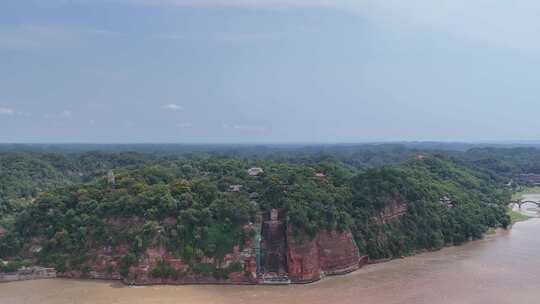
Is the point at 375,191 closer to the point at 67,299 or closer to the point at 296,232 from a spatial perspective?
the point at 296,232

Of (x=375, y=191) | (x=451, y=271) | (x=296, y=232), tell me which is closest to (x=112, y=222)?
(x=296, y=232)

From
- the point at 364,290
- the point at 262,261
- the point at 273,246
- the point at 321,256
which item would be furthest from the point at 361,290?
the point at 262,261

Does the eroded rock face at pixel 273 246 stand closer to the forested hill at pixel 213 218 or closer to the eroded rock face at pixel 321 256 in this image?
the forested hill at pixel 213 218

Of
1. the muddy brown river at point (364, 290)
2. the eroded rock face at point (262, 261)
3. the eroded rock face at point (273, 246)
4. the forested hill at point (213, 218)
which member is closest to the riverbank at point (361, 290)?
the muddy brown river at point (364, 290)

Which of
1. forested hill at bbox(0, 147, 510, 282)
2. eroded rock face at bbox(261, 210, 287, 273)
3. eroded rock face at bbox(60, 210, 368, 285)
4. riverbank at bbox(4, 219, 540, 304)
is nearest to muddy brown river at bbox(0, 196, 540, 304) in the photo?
riverbank at bbox(4, 219, 540, 304)

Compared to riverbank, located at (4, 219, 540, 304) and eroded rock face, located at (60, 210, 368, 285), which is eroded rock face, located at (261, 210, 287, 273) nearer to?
eroded rock face, located at (60, 210, 368, 285)

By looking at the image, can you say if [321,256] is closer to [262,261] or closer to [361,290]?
[361,290]
